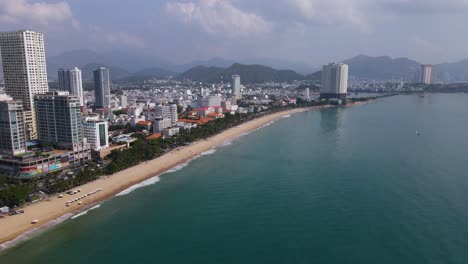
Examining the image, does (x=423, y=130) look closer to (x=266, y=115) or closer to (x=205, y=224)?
(x=266, y=115)

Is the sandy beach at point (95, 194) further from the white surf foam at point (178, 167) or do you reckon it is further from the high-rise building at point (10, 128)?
the high-rise building at point (10, 128)

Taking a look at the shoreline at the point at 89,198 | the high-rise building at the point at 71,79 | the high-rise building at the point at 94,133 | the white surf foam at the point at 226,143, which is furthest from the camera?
the high-rise building at the point at 71,79

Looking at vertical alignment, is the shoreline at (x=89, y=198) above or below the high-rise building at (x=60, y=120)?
below

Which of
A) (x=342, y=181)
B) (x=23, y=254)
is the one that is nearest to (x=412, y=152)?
(x=342, y=181)

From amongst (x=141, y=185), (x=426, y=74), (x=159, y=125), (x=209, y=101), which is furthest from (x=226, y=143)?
(x=426, y=74)

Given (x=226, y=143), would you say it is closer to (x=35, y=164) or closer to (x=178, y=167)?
(x=178, y=167)

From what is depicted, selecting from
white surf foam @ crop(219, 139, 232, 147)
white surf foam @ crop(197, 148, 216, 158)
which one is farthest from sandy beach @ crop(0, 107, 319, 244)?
white surf foam @ crop(219, 139, 232, 147)

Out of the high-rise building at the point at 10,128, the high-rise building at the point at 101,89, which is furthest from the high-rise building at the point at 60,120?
the high-rise building at the point at 101,89
